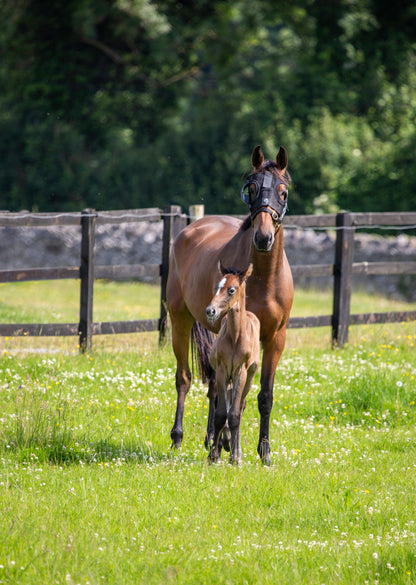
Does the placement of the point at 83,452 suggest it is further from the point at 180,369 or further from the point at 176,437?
the point at 180,369

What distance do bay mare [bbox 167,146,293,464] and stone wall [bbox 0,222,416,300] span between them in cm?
1212

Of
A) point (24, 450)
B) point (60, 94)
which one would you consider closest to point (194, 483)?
point (24, 450)

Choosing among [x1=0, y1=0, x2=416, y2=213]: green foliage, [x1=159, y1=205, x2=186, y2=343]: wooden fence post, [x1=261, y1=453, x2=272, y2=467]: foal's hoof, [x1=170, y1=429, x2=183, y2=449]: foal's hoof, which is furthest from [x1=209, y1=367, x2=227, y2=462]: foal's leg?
[x1=0, y1=0, x2=416, y2=213]: green foliage

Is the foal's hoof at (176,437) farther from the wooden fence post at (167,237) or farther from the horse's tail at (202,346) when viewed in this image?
the wooden fence post at (167,237)

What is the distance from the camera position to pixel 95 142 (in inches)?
1159

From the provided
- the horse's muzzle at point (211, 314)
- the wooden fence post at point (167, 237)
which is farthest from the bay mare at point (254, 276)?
the wooden fence post at point (167, 237)

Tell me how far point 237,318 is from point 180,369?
1.55m

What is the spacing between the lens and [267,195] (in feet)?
17.7

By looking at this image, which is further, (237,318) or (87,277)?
(87,277)

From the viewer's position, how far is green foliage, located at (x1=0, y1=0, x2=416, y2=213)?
25828 mm

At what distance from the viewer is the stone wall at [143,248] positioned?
18.7 m

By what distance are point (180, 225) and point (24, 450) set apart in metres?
5.18

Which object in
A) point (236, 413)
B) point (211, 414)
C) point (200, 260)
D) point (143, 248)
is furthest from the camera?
point (143, 248)

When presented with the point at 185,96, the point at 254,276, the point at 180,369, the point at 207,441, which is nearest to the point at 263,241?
the point at 254,276
